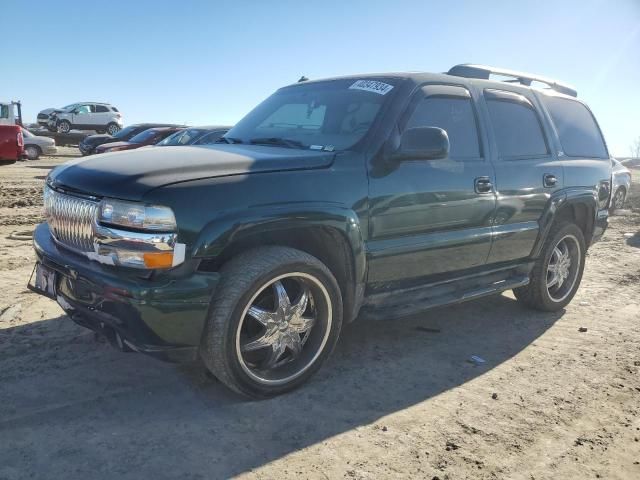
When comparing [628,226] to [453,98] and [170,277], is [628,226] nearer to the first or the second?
[453,98]

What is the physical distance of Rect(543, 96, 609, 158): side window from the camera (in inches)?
201

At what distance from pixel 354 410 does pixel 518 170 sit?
2418 mm

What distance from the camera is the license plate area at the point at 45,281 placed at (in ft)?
10.6

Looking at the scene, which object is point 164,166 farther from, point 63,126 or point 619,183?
point 63,126

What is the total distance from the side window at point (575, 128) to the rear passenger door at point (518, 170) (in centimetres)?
28

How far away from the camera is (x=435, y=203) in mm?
3785

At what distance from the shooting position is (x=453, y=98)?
414cm

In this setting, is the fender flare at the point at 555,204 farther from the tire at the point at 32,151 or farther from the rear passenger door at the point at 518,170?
the tire at the point at 32,151

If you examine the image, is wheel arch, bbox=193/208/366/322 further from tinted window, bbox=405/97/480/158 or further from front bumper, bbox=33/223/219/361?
tinted window, bbox=405/97/480/158

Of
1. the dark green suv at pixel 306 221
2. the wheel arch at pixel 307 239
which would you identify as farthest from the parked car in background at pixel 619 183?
the wheel arch at pixel 307 239

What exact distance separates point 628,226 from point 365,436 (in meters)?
9.97

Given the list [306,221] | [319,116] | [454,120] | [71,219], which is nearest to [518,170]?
[454,120]

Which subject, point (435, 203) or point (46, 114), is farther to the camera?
point (46, 114)

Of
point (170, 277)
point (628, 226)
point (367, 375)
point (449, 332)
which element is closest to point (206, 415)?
point (170, 277)
